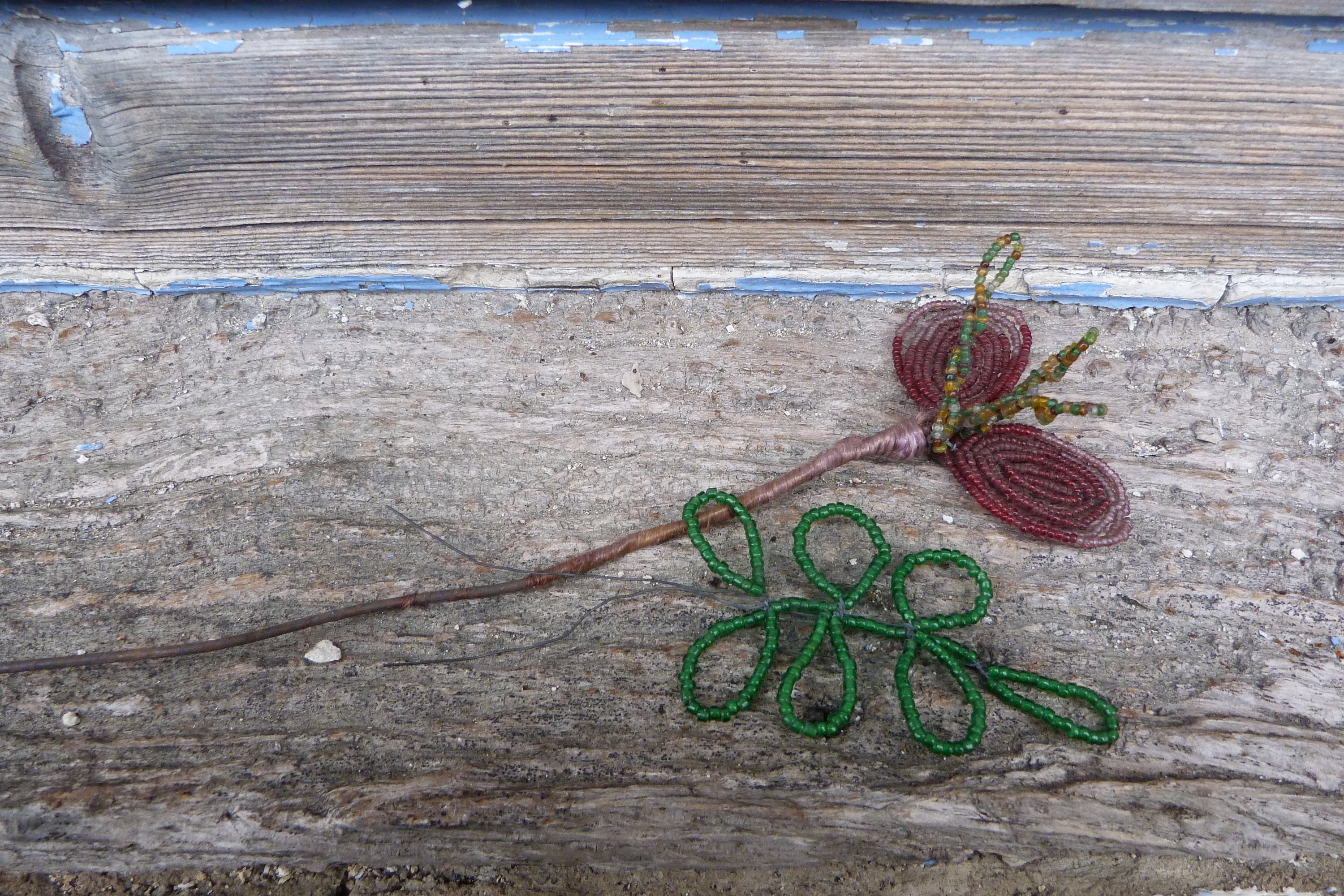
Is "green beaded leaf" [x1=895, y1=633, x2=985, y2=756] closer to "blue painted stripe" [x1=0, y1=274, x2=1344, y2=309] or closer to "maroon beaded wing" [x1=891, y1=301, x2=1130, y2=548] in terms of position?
"maroon beaded wing" [x1=891, y1=301, x2=1130, y2=548]

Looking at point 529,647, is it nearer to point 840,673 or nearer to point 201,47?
point 840,673

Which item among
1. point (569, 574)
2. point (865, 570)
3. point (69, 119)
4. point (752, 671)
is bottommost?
point (752, 671)

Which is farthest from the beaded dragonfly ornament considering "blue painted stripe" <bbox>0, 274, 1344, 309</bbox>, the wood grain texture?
the wood grain texture

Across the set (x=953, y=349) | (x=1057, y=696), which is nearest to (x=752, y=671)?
(x=1057, y=696)

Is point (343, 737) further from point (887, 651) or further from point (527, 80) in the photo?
point (527, 80)

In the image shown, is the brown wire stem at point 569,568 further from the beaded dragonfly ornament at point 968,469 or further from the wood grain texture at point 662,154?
the wood grain texture at point 662,154

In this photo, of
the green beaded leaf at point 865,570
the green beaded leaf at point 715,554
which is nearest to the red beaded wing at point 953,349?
the green beaded leaf at point 865,570
